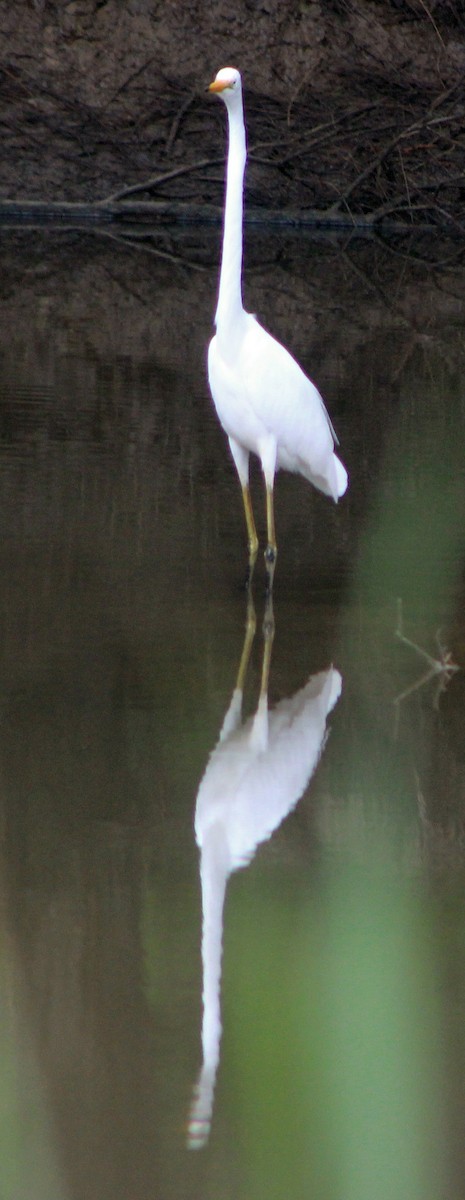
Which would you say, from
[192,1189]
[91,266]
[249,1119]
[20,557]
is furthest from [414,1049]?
[91,266]

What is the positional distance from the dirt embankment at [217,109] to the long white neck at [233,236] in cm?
850

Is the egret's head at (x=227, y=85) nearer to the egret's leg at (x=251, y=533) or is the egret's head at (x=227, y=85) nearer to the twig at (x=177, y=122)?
the egret's leg at (x=251, y=533)

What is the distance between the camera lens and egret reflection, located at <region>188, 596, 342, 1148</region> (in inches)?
83.4

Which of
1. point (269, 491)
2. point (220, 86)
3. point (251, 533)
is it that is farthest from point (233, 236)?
point (251, 533)

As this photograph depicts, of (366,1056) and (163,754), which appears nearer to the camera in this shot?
(366,1056)

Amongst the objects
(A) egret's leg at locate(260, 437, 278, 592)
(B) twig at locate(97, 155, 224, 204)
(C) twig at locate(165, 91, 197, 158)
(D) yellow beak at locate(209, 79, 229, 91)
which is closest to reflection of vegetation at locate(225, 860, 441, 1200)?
(A) egret's leg at locate(260, 437, 278, 592)

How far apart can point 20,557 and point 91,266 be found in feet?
21.3

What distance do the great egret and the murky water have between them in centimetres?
28

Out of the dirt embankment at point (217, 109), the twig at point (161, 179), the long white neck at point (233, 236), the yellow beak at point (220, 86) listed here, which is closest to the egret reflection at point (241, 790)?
the long white neck at point (233, 236)

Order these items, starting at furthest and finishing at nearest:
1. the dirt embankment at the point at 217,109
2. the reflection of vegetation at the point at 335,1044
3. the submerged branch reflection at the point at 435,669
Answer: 1. the dirt embankment at the point at 217,109
2. the submerged branch reflection at the point at 435,669
3. the reflection of vegetation at the point at 335,1044

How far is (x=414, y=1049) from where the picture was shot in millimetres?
2188

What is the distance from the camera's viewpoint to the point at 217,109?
43.4 ft

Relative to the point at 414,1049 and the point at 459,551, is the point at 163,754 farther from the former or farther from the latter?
the point at 459,551

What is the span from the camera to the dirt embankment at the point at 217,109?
13.2 meters
